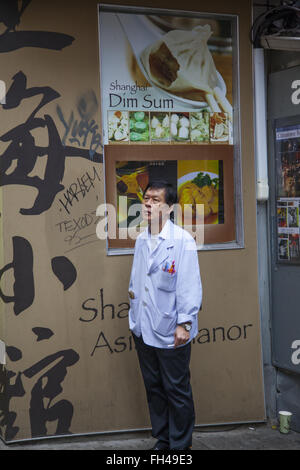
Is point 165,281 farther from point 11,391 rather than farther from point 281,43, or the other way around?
point 281,43

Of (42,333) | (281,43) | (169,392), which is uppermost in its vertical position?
(281,43)

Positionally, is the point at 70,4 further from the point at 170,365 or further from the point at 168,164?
the point at 170,365

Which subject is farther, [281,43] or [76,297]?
[281,43]

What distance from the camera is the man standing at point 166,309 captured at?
4648 mm

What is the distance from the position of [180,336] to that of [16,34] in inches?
101

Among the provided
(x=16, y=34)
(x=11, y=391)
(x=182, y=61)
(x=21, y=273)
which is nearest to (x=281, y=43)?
(x=182, y=61)

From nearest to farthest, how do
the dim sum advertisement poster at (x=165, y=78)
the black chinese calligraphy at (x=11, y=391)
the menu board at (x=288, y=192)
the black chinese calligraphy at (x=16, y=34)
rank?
the black chinese calligraphy at (x=16, y=34) < the black chinese calligraphy at (x=11, y=391) < the dim sum advertisement poster at (x=165, y=78) < the menu board at (x=288, y=192)

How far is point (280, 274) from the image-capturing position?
18.6 feet

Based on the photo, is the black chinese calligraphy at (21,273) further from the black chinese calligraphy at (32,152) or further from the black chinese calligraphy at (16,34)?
the black chinese calligraphy at (16,34)

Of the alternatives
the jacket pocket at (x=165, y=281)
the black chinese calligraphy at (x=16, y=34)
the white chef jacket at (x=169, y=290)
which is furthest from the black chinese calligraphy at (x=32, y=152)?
the jacket pocket at (x=165, y=281)

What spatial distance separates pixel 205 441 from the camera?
5.37m

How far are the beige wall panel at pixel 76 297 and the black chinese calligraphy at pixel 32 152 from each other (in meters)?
0.04

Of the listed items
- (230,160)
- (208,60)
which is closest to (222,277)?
(230,160)
